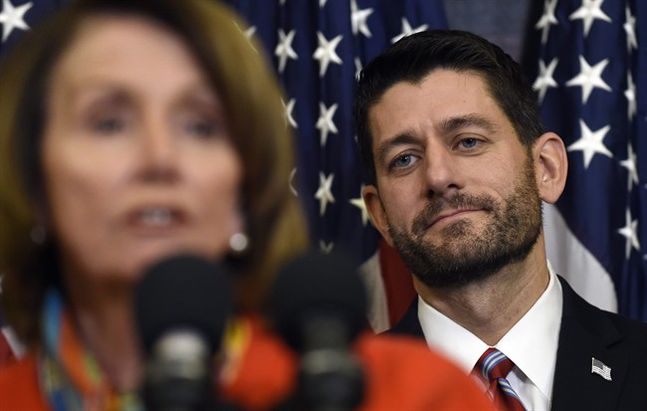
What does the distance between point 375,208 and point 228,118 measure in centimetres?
172

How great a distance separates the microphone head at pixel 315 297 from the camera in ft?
2.43

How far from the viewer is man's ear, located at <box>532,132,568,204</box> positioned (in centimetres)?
262

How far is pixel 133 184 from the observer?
37.2 inches

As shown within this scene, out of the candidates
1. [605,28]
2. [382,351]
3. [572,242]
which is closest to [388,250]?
[572,242]

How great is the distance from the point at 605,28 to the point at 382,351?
2.22m

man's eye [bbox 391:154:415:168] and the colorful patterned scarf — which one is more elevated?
the colorful patterned scarf

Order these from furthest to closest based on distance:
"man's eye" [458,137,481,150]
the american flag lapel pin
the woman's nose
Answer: "man's eye" [458,137,481,150] < the american flag lapel pin < the woman's nose

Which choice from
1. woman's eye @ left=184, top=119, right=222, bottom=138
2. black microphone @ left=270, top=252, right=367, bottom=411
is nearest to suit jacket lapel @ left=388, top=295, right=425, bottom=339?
woman's eye @ left=184, top=119, right=222, bottom=138

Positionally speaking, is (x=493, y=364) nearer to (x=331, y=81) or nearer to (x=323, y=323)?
(x=331, y=81)

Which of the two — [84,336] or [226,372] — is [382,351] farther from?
[84,336]

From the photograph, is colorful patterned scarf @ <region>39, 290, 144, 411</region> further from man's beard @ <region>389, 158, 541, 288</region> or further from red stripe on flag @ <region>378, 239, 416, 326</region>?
red stripe on flag @ <region>378, 239, 416, 326</region>

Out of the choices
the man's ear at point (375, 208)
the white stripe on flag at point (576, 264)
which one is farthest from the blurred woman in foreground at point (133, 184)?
the white stripe on flag at point (576, 264)

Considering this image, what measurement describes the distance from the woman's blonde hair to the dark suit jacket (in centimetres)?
139

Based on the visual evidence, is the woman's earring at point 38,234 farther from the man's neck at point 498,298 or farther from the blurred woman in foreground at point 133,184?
the man's neck at point 498,298
